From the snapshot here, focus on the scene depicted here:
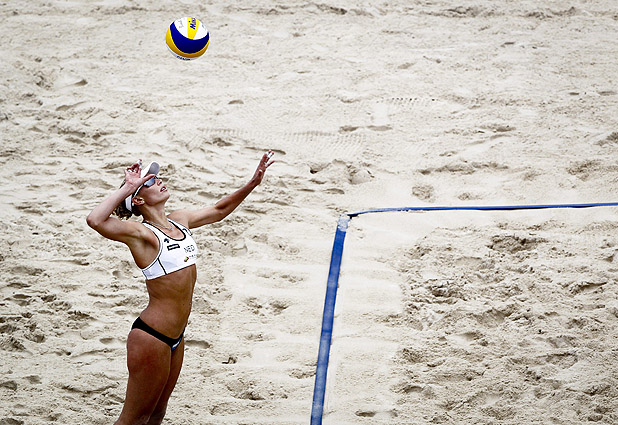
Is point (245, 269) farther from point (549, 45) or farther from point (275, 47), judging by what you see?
point (549, 45)

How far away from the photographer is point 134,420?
4.06 m

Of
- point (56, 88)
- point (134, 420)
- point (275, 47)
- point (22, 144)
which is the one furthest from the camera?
point (275, 47)

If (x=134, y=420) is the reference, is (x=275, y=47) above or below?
above

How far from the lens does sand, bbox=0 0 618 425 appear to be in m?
4.93


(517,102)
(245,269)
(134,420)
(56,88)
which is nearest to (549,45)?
(517,102)

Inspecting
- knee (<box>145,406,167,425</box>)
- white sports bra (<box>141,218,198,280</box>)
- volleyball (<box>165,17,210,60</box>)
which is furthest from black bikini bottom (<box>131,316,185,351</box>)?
volleyball (<box>165,17,210,60</box>)

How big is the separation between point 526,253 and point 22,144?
4.86 meters

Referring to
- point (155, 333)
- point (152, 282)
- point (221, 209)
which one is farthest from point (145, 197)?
point (155, 333)

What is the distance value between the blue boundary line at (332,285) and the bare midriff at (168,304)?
1084 mm

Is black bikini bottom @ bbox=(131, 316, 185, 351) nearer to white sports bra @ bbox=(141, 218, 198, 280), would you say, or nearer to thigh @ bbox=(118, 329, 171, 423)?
thigh @ bbox=(118, 329, 171, 423)

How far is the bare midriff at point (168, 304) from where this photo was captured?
411 cm

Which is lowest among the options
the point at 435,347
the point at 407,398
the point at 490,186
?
the point at 407,398

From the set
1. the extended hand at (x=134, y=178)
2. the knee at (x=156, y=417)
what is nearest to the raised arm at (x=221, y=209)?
the extended hand at (x=134, y=178)

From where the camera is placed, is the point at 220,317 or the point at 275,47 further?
the point at 275,47
